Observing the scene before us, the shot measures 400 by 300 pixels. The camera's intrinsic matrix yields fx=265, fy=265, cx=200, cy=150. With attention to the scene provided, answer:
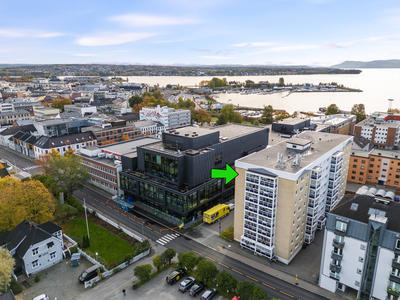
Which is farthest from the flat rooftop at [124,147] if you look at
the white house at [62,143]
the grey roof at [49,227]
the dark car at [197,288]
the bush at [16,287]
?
the dark car at [197,288]

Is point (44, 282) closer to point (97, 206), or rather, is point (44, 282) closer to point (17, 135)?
point (97, 206)

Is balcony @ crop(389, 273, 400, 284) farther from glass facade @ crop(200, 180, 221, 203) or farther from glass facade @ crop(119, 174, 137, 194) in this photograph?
glass facade @ crop(119, 174, 137, 194)

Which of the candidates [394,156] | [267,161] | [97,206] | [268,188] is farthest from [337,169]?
[97,206]

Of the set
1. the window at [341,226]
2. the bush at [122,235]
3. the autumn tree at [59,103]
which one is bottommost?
the bush at [122,235]

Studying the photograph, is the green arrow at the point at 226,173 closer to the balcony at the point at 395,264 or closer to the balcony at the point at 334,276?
the balcony at the point at 334,276

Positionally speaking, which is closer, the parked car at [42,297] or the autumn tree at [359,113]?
the parked car at [42,297]
